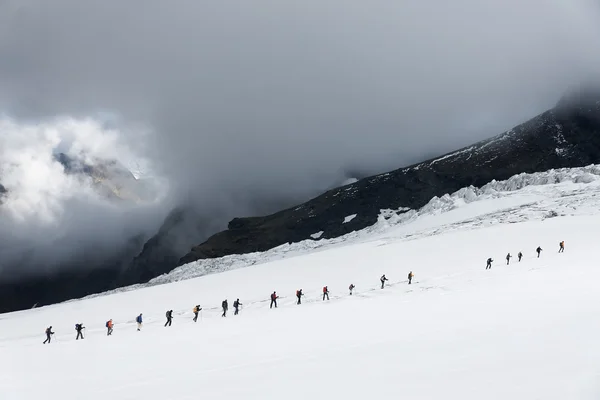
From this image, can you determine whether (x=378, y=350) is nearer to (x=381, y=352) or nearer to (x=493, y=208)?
(x=381, y=352)

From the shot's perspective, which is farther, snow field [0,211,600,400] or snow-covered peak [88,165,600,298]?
snow-covered peak [88,165,600,298]

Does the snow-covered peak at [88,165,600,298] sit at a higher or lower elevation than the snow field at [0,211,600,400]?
higher

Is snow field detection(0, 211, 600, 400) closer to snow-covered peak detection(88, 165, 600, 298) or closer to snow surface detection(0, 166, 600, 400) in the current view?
snow surface detection(0, 166, 600, 400)

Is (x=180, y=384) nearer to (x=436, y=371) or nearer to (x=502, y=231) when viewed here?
(x=436, y=371)

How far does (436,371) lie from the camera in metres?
10.0

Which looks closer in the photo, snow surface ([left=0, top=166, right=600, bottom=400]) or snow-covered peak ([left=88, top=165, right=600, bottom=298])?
snow surface ([left=0, top=166, right=600, bottom=400])

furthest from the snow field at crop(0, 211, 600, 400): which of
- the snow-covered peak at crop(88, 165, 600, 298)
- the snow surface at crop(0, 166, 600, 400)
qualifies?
the snow-covered peak at crop(88, 165, 600, 298)

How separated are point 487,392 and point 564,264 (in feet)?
87.3

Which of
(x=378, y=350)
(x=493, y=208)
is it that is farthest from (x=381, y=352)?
(x=493, y=208)

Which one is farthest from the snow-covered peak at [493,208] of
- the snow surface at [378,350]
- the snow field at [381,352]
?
the snow field at [381,352]

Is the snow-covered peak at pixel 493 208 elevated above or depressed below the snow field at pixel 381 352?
above

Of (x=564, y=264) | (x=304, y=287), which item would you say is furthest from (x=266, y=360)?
(x=304, y=287)

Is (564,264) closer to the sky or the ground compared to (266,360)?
closer to the ground

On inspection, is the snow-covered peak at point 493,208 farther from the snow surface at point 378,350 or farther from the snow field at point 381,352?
the snow field at point 381,352
